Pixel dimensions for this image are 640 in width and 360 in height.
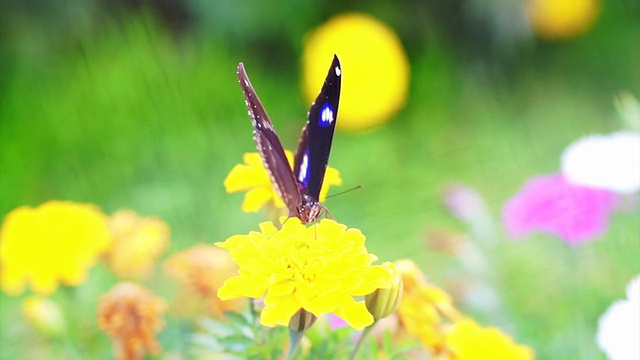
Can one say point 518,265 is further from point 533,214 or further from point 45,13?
point 45,13

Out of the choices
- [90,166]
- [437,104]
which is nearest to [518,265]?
[437,104]

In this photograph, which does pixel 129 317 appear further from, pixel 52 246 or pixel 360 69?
pixel 360 69

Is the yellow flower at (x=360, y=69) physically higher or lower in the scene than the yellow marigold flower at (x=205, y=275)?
higher

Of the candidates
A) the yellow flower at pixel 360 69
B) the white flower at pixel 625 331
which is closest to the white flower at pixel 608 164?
the white flower at pixel 625 331

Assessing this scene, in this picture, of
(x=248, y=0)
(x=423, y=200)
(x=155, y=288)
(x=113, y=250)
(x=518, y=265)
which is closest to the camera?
(x=113, y=250)

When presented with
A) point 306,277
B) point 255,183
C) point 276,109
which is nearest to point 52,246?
point 255,183

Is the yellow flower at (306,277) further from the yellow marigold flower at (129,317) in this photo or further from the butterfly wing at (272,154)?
the yellow marigold flower at (129,317)

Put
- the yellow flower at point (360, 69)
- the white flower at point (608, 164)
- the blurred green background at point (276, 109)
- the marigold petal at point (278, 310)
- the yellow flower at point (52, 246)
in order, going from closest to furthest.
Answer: the marigold petal at point (278, 310), the yellow flower at point (52, 246), the white flower at point (608, 164), the blurred green background at point (276, 109), the yellow flower at point (360, 69)
